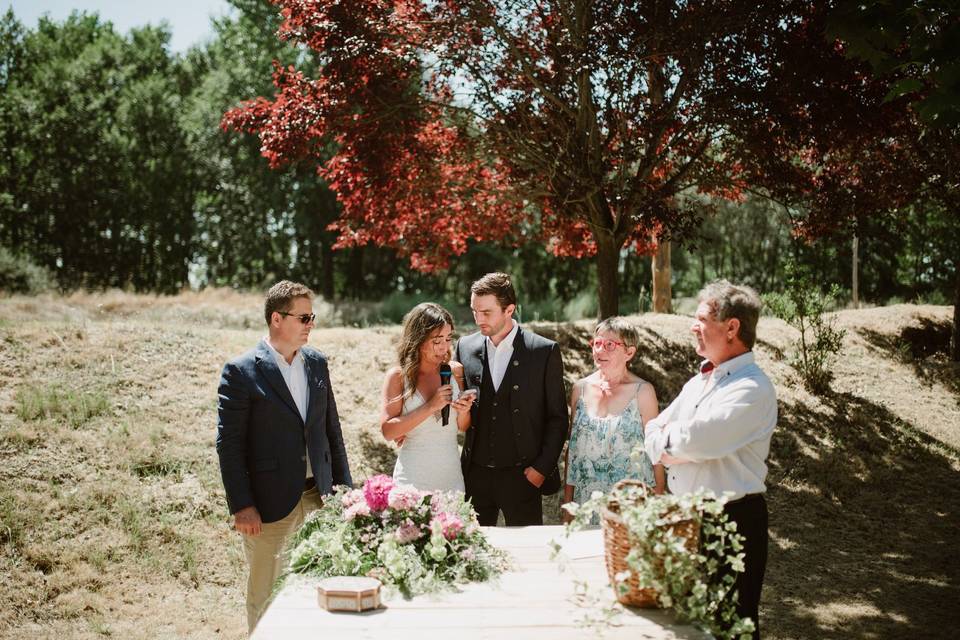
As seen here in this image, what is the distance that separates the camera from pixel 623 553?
94.7 inches

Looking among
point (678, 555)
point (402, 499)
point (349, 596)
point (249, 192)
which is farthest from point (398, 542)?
point (249, 192)

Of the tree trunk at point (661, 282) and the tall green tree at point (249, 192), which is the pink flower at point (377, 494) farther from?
the tall green tree at point (249, 192)

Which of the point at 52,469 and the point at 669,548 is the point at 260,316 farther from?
the point at 669,548

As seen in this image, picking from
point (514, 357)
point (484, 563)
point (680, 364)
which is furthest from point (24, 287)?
point (484, 563)

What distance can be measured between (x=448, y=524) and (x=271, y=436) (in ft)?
4.71

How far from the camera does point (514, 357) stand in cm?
427

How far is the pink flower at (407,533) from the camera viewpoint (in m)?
2.81

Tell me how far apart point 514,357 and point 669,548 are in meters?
2.13

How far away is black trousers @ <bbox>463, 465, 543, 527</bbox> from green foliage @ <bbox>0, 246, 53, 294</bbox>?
1630 cm

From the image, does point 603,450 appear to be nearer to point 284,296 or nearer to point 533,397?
point 533,397

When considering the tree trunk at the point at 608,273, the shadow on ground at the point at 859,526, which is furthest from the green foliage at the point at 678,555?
the tree trunk at the point at 608,273

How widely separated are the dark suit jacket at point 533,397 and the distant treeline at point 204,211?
18388 millimetres

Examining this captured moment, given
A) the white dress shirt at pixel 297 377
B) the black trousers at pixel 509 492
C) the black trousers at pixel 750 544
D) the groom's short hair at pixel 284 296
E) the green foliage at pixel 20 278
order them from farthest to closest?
the green foliage at pixel 20 278 < the black trousers at pixel 509 492 < the white dress shirt at pixel 297 377 < the groom's short hair at pixel 284 296 < the black trousers at pixel 750 544

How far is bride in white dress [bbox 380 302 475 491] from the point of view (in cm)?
404
